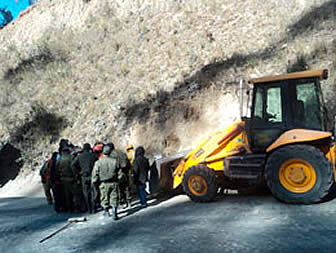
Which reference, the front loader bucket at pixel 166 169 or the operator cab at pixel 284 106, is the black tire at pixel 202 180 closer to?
the front loader bucket at pixel 166 169

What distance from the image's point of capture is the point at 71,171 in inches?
326

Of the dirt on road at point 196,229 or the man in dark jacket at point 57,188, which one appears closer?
the dirt on road at point 196,229

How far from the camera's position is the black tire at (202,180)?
7.32 m

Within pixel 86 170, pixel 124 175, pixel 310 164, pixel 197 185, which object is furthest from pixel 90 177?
pixel 310 164

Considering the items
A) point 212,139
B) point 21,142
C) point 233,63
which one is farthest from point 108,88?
point 212,139

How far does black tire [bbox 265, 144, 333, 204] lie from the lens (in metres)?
6.18

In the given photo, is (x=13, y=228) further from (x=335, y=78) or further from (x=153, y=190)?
(x=335, y=78)

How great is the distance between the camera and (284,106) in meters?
6.78

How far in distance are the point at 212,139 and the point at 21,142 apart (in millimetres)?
13614

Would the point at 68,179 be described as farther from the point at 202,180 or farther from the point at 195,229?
the point at 195,229

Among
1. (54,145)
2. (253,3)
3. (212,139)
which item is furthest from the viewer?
(253,3)

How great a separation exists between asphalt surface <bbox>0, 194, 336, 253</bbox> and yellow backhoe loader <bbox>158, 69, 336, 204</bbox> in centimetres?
43

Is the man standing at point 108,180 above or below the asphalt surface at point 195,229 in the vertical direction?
above

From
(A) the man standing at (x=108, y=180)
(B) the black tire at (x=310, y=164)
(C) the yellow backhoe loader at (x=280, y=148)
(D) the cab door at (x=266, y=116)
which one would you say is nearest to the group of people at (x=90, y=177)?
(A) the man standing at (x=108, y=180)
